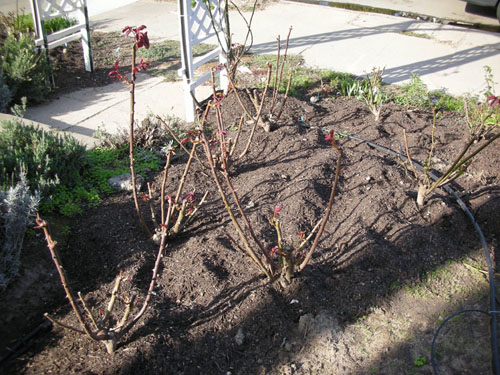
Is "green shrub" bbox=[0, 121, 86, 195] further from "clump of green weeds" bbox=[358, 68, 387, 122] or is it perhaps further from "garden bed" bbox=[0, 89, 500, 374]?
"clump of green weeds" bbox=[358, 68, 387, 122]

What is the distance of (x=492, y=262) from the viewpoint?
3.09 meters

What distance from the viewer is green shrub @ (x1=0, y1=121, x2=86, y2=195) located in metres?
3.34

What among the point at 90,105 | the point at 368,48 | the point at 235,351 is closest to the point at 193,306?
the point at 235,351

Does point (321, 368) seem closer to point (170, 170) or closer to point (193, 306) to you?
point (193, 306)

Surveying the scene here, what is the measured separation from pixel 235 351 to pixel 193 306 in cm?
38

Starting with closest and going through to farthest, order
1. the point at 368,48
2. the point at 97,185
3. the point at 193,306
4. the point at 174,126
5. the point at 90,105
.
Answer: the point at 193,306
the point at 97,185
the point at 174,126
the point at 90,105
the point at 368,48

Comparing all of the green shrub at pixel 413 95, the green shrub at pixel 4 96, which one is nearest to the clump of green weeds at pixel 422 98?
the green shrub at pixel 413 95

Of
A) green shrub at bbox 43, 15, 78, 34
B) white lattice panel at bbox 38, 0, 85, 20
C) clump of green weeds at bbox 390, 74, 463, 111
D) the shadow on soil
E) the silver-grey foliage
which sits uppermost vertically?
white lattice panel at bbox 38, 0, 85, 20

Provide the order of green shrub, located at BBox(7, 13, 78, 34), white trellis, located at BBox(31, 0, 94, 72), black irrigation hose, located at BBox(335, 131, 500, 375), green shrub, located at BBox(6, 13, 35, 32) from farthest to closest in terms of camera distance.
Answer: green shrub, located at BBox(7, 13, 78, 34)
green shrub, located at BBox(6, 13, 35, 32)
white trellis, located at BBox(31, 0, 94, 72)
black irrigation hose, located at BBox(335, 131, 500, 375)

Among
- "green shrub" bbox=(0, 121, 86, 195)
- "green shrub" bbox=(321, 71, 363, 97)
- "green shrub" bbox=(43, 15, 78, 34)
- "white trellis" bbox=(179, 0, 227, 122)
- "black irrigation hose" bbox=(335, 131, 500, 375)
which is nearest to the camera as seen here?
"black irrigation hose" bbox=(335, 131, 500, 375)

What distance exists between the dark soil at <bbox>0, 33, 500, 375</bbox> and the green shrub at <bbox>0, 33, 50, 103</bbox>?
2519mm

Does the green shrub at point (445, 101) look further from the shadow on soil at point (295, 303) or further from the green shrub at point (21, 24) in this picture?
the green shrub at point (21, 24)

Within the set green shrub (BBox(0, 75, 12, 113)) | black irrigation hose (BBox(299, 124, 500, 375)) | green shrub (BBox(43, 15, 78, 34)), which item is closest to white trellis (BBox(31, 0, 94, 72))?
green shrub (BBox(43, 15, 78, 34))

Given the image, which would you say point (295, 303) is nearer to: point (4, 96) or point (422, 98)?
point (422, 98)
